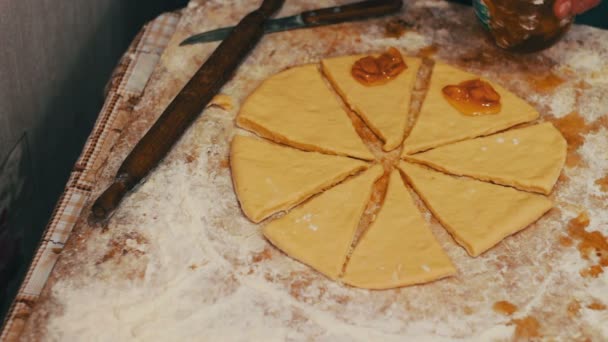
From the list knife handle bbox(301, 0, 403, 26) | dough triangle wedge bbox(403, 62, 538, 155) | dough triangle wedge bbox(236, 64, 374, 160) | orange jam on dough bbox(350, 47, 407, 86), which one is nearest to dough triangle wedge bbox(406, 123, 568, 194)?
dough triangle wedge bbox(403, 62, 538, 155)

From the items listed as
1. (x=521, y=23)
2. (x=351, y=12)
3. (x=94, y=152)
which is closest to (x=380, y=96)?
(x=351, y=12)

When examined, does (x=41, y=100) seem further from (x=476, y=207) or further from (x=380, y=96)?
(x=476, y=207)

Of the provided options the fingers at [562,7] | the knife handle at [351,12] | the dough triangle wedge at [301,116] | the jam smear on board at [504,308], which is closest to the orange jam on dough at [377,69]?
the dough triangle wedge at [301,116]

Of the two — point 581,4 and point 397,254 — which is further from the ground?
point 581,4

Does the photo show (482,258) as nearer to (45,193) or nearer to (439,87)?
(439,87)

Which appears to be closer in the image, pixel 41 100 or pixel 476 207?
pixel 476 207

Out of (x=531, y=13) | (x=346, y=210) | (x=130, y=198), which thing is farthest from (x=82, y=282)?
(x=531, y=13)

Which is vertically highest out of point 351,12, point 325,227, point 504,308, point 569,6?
point 569,6
